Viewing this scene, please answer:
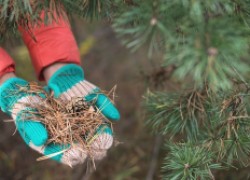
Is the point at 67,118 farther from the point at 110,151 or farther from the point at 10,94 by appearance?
the point at 110,151

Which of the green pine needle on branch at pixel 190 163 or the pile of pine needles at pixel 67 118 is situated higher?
the pile of pine needles at pixel 67 118

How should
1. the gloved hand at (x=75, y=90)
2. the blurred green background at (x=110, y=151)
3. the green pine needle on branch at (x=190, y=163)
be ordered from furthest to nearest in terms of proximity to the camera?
the blurred green background at (x=110, y=151) < the gloved hand at (x=75, y=90) < the green pine needle on branch at (x=190, y=163)

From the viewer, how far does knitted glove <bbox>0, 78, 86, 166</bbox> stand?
0.76 m

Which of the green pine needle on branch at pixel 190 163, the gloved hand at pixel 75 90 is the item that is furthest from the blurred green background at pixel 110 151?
the green pine needle on branch at pixel 190 163

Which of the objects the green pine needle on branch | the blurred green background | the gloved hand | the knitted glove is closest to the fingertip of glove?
the knitted glove

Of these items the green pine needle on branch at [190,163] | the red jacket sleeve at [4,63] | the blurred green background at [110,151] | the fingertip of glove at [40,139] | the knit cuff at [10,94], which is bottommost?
the blurred green background at [110,151]

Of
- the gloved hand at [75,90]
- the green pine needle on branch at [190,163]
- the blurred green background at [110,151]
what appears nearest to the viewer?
the green pine needle on branch at [190,163]

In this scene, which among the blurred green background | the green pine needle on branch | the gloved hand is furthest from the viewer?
the blurred green background

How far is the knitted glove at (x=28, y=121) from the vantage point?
76 centimetres

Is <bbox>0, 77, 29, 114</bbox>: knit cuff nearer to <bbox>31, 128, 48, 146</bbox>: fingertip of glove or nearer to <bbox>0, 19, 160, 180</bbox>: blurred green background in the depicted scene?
<bbox>31, 128, 48, 146</bbox>: fingertip of glove

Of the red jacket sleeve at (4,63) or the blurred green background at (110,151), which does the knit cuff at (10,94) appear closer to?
the red jacket sleeve at (4,63)

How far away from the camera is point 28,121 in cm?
77

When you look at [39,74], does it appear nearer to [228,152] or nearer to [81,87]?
[81,87]

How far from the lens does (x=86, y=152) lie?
0.77 m
